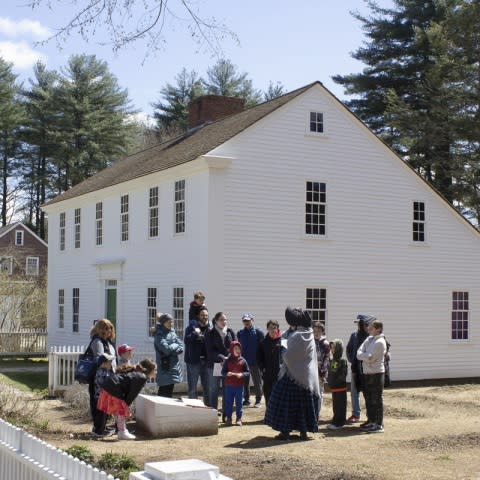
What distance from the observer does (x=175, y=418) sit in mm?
12195

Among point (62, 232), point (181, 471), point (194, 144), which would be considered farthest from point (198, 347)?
point (62, 232)

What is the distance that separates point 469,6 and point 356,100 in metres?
9.29

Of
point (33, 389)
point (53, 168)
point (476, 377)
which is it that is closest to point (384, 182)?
point (476, 377)

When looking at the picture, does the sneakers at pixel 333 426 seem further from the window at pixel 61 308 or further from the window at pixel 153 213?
the window at pixel 61 308

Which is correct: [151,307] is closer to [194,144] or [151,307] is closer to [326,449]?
[194,144]

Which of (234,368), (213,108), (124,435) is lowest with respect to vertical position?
(124,435)

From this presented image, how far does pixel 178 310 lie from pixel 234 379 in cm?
828

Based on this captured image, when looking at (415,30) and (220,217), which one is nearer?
(220,217)

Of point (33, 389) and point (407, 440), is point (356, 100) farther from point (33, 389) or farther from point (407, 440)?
point (407, 440)

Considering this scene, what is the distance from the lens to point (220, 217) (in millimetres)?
20172

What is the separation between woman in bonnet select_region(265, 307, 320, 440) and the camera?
38.4ft

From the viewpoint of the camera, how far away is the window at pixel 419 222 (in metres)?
23.9

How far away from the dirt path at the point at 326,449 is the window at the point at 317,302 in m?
6.47

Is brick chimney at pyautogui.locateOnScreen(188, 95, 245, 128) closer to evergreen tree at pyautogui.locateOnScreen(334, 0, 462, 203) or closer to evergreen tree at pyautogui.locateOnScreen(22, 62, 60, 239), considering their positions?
evergreen tree at pyautogui.locateOnScreen(334, 0, 462, 203)
